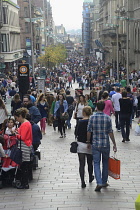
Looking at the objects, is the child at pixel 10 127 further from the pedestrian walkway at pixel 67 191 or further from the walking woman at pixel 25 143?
the pedestrian walkway at pixel 67 191

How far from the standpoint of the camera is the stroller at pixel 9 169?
895 cm

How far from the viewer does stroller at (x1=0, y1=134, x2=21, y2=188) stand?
8.95 meters

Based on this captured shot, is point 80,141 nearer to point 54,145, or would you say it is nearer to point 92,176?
point 92,176

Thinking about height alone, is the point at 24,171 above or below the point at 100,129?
below

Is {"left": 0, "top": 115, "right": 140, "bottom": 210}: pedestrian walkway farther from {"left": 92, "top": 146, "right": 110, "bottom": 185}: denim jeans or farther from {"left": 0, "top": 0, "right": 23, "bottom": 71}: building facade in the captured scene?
{"left": 0, "top": 0, "right": 23, "bottom": 71}: building facade

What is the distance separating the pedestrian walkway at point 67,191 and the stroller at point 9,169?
0.22 metres

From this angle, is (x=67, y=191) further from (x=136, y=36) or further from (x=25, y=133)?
(x=136, y=36)

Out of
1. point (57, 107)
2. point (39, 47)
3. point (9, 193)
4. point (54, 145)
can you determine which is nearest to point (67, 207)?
point (9, 193)

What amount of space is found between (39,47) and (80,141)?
3779 inches

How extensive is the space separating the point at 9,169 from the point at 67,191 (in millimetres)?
1187

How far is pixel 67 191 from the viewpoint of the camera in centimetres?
864

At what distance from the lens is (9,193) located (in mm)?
8617

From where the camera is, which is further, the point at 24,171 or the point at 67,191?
the point at 24,171

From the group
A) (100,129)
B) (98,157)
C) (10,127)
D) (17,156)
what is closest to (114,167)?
(98,157)
